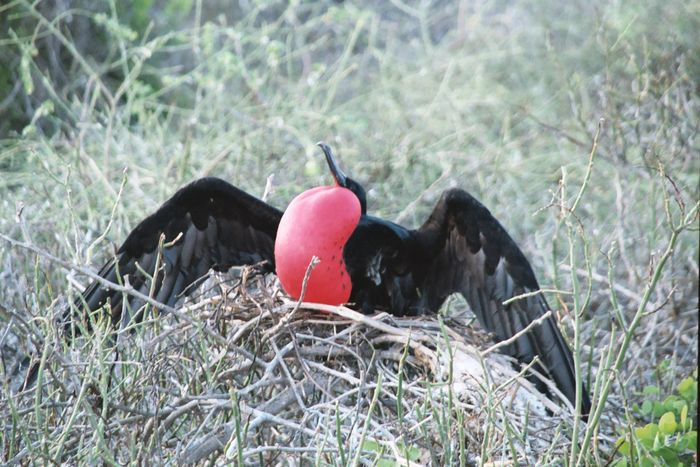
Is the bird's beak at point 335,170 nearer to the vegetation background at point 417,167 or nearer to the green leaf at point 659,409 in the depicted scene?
the vegetation background at point 417,167

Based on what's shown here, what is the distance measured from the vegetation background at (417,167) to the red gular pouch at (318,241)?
314mm

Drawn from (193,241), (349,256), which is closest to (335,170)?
(349,256)

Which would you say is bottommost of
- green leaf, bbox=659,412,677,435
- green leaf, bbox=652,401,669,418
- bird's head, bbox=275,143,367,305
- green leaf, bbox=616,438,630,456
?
green leaf, bbox=652,401,669,418

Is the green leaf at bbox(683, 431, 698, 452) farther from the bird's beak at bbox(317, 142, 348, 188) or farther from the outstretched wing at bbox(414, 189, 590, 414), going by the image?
the bird's beak at bbox(317, 142, 348, 188)

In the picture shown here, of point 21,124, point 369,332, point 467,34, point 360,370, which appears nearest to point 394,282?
point 369,332

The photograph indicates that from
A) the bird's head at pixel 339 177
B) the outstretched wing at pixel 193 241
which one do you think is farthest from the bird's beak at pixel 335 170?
the outstretched wing at pixel 193 241

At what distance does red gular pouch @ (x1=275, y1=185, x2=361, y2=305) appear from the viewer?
2422 mm

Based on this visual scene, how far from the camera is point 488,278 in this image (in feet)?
8.75

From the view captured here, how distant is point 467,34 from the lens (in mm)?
6039

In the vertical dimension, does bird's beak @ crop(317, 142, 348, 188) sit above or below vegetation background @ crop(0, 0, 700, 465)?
above

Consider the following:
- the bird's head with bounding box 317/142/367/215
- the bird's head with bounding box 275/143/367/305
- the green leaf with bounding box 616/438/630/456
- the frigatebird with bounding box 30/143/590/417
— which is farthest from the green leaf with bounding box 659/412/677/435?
the bird's head with bounding box 317/142/367/215

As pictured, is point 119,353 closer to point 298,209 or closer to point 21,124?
point 298,209

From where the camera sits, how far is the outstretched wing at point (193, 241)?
2645 mm

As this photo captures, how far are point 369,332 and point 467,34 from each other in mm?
3990
